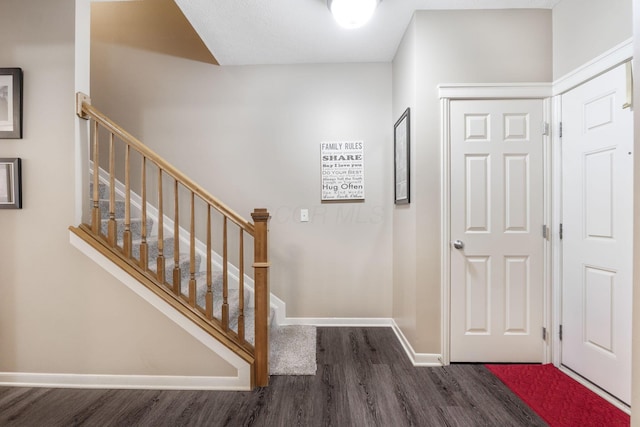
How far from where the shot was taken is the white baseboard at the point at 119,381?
1.83 m

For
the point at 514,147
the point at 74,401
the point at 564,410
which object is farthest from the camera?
the point at 514,147

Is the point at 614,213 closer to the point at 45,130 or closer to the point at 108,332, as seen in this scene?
the point at 108,332

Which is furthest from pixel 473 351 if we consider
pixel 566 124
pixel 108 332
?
pixel 108 332

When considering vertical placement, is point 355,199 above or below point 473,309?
above

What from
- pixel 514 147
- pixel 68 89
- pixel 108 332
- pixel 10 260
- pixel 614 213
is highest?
pixel 68 89

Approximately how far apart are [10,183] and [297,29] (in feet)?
7.44

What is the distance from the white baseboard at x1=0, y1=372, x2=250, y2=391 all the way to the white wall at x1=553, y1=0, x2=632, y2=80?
298 cm

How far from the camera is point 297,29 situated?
7.50ft

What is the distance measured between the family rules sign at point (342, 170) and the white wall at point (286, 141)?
7 cm

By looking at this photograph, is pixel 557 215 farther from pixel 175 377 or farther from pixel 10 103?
pixel 10 103

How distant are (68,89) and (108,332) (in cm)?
161

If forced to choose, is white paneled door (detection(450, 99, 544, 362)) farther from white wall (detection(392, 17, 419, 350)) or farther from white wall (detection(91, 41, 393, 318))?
white wall (detection(91, 41, 393, 318))

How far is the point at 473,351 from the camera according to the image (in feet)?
6.82

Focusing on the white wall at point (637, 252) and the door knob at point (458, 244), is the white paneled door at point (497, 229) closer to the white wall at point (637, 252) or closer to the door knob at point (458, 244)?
the door knob at point (458, 244)
